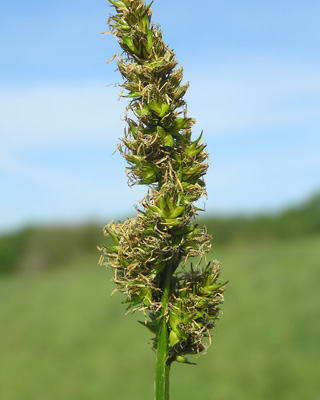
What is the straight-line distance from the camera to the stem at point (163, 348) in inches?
98.8

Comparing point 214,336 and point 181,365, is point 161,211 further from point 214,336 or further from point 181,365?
point 181,365

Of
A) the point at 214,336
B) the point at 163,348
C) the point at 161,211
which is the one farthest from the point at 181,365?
the point at 161,211

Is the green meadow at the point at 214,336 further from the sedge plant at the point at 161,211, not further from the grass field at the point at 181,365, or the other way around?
the sedge plant at the point at 161,211

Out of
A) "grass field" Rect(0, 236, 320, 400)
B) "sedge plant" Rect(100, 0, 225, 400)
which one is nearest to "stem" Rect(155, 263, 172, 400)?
"sedge plant" Rect(100, 0, 225, 400)

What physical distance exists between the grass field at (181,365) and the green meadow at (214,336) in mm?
Result: 64

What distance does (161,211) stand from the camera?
2.45 meters

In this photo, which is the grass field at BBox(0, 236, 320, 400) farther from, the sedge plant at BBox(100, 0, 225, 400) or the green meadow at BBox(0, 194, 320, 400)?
the sedge plant at BBox(100, 0, 225, 400)

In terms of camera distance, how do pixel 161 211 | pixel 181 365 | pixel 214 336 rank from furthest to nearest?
pixel 181 365 → pixel 214 336 → pixel 161 211

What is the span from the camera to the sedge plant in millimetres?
2459

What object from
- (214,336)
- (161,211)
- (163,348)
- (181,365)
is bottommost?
(181,365)

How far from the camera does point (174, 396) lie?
22.6 metres

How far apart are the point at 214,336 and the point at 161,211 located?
955 inches

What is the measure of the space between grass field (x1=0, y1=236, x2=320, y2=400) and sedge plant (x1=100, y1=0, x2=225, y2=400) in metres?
18.0

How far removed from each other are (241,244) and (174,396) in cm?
2885
